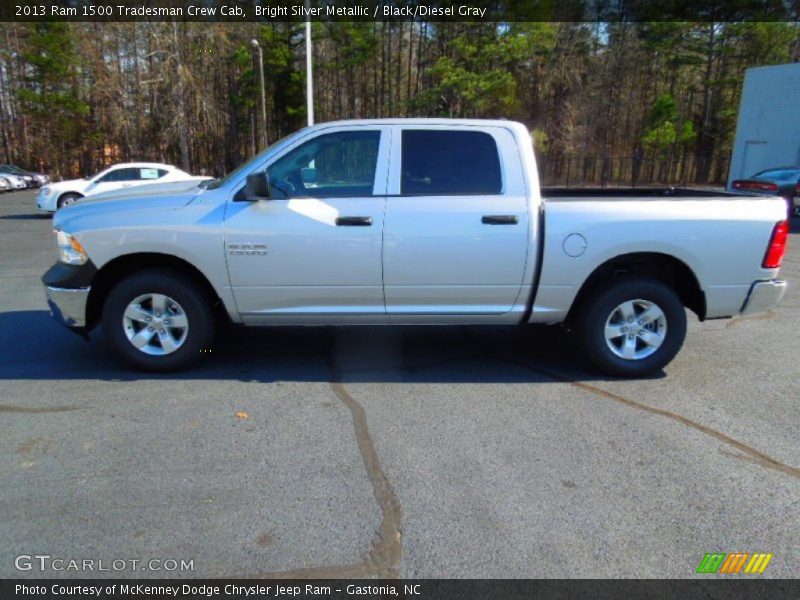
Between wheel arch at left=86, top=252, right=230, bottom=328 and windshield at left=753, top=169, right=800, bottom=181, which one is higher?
windshield at left=753, top=169, right=800, bottom=181

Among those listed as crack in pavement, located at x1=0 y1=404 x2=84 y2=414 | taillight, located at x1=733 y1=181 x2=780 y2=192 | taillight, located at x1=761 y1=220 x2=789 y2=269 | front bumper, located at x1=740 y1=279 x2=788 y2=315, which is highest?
taillight, located at x1=733 y1=181 x2=780 y2=192

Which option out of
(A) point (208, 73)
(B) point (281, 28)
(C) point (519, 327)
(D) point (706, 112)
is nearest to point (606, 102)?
(D) point (706, 112)

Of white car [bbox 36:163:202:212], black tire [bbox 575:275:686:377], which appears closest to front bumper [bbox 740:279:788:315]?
black tire [bbox 575:275:686:377]

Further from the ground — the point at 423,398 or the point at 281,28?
the point at 281,28

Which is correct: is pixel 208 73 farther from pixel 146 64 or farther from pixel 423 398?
pixel 423 398

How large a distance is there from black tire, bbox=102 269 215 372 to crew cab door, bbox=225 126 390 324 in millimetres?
334

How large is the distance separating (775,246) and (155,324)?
4.90m

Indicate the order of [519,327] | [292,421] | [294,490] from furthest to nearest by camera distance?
[519,327] < [292,421] < [294,490]

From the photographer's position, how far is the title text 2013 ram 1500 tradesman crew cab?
416 cm

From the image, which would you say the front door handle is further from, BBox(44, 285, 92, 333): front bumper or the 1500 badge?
BBox(44, 285, 92, 333): front bumper

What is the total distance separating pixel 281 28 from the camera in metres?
34.3

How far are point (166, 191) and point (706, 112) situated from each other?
134 feet

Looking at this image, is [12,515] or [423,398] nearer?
[12,515]

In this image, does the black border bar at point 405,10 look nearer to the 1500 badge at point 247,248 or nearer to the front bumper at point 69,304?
the 1500 badge at point 247,248
